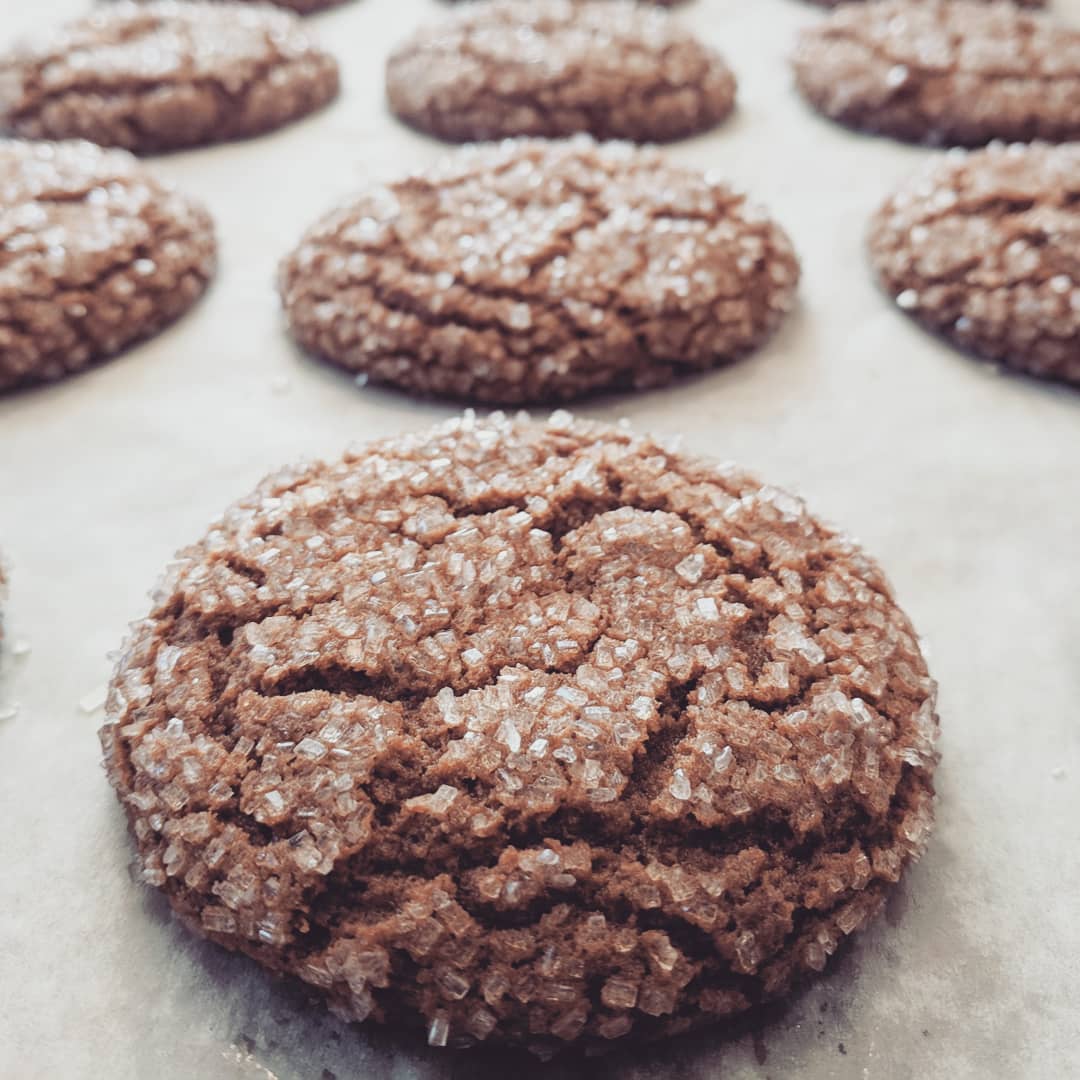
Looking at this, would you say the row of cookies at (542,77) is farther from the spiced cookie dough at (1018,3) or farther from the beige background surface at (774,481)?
the spiced cookie dough at (1018,3)

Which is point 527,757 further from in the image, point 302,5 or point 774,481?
point 302,5

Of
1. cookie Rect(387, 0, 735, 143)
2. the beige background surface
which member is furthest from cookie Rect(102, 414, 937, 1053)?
cookie Rect(387, 0, 735, 143)

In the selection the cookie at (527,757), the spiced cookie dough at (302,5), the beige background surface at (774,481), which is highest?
the cookie at (527,757)

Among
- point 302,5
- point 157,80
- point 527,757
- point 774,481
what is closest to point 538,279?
point 774,481

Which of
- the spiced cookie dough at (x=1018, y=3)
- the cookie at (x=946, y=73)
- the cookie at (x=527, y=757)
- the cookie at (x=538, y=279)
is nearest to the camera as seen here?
the cookie at (x=527, y=757)

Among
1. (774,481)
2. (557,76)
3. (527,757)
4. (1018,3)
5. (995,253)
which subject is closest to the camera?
(527,757)

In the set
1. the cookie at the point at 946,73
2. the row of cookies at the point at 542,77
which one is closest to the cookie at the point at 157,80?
the row of cookies at the point at 542,77

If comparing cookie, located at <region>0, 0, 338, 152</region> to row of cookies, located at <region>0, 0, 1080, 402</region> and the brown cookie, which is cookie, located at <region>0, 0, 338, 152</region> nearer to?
row of cookies, located at <region>0, 0, 1080, 402</region>
